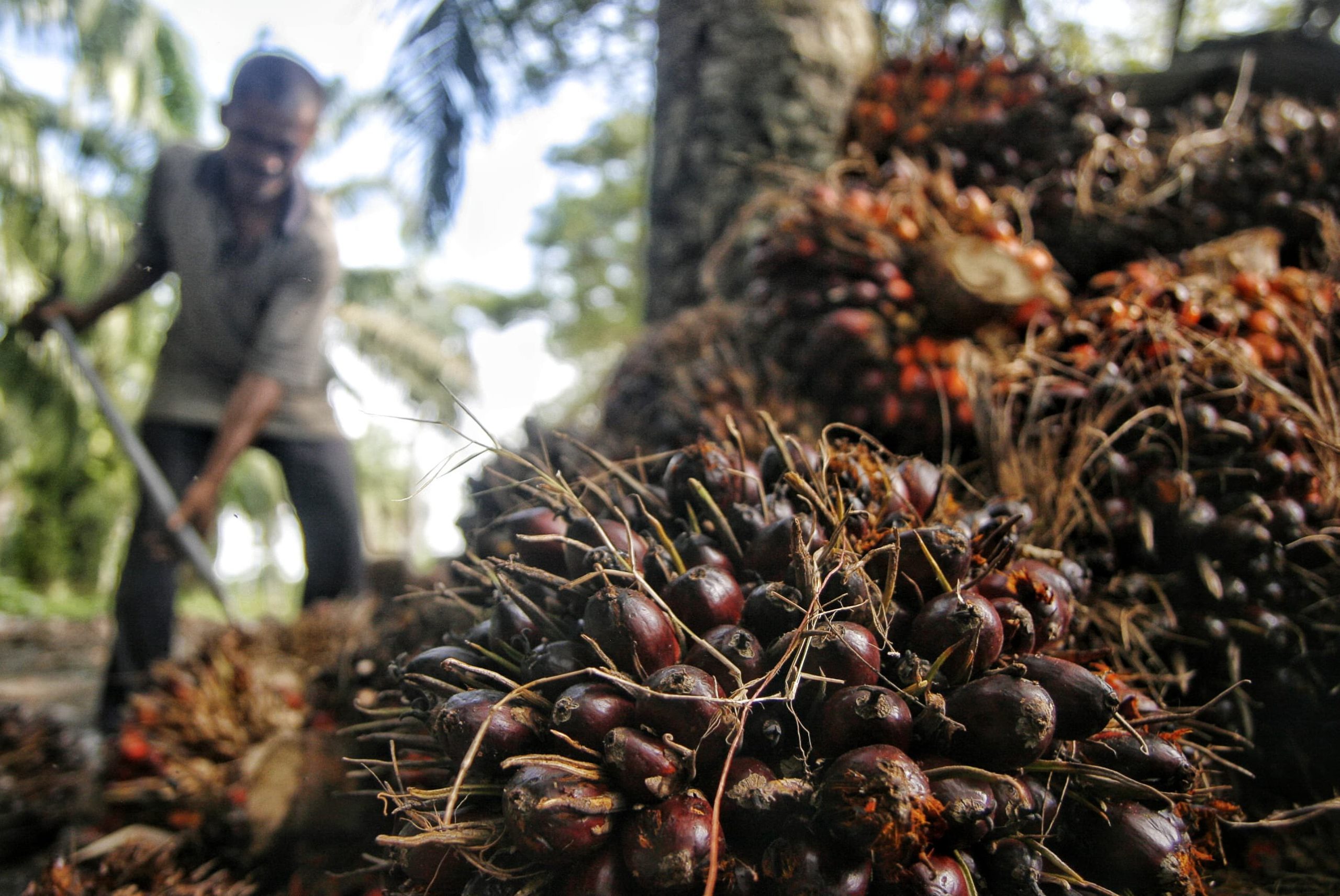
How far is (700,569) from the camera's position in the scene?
34.5 inches

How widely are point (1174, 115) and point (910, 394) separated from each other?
1850mm

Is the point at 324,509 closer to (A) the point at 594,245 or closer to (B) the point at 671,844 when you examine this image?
(B) the point at 671,844

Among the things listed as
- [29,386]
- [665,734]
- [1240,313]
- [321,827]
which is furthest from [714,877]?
[29,386]

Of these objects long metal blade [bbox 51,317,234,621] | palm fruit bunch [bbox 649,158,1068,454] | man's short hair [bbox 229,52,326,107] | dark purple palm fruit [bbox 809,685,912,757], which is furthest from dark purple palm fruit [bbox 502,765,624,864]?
long metal blade [bbox 51,317,234,621]

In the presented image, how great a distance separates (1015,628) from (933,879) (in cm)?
29

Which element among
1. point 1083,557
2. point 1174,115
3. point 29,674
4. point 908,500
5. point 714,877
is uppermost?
point 1174,115

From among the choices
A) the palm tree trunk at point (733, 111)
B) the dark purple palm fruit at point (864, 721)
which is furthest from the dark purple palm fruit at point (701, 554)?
the palm tree trunk at point (733, 111)

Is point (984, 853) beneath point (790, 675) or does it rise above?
beneath

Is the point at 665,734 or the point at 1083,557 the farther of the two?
the point at 1083,557

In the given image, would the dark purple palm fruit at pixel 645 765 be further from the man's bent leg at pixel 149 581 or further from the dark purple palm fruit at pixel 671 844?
the man's bent leg at pixel 149 581

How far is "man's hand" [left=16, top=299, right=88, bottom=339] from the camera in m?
2.67

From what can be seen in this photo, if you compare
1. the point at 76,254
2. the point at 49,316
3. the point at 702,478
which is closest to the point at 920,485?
the point at 702,478

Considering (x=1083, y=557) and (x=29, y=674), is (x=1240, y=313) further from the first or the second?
(x=29, y=674)

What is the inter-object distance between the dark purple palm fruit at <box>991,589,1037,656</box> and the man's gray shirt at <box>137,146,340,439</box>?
6.11 feet
